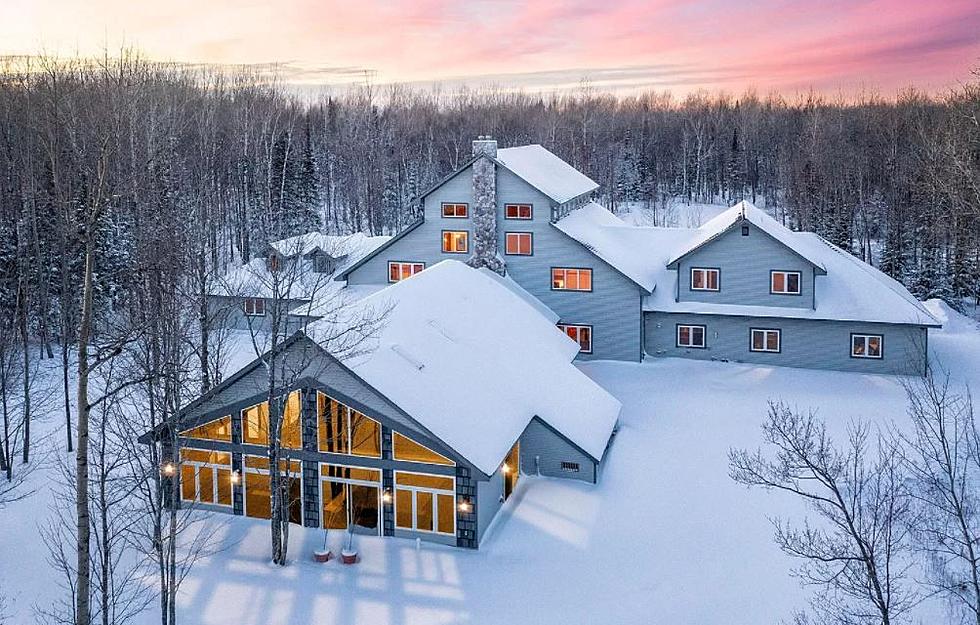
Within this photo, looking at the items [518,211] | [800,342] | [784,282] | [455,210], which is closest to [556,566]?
[800,342]

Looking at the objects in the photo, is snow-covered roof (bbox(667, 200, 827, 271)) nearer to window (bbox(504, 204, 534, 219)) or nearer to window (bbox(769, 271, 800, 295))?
window (bbox(769, 271, 800, 295))

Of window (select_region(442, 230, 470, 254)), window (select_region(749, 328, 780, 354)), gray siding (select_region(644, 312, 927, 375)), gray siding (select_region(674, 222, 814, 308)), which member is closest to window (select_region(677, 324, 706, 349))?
gray siding (select_region(644, 312, 927, 375))

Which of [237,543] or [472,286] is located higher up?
[472,286]

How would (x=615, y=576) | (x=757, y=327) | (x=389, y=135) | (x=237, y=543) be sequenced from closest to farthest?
(x=615, y=576) < (x=237, y=543) < (x=757, y=327) < (x=389, y=135)

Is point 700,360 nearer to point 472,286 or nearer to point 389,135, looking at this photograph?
point 472,286

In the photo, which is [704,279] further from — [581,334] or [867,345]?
[867,345]

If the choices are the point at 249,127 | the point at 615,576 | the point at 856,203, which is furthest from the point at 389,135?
the point at 615,576

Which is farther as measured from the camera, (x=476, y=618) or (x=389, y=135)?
(x=389, y=135)

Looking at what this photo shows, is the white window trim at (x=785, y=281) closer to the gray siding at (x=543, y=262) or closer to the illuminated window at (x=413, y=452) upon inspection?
→ the gray siding at (x=543, y=262)
